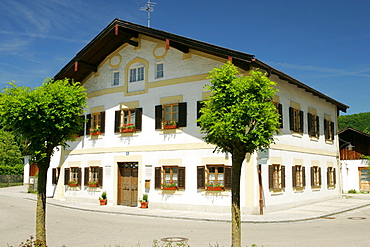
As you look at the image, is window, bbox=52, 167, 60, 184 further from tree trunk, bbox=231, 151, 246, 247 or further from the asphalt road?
tree trunk, bbox=231, 151, 246, 247

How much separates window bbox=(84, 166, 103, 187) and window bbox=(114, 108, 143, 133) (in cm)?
255

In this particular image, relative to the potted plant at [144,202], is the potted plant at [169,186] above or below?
above

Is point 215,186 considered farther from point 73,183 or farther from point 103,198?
point 73,183

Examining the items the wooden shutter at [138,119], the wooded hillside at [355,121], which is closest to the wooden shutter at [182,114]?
the wooden shutter at [138,119]

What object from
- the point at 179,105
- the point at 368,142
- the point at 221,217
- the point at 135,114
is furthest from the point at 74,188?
the point at 368,142

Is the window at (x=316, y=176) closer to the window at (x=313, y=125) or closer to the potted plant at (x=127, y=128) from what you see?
the window at (x=313, y=125)

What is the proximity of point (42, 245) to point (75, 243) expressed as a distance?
2.98 m

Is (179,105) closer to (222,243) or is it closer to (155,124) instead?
(155,124)

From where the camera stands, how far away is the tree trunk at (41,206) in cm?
781

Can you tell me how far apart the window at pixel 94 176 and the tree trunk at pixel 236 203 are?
47.2ft

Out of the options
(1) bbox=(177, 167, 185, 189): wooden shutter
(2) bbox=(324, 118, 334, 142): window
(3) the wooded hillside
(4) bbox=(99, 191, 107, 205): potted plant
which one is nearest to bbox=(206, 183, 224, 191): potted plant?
(1) bbox=(177, 167, 185, 189): wooden shutter

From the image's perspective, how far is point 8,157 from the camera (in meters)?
45.2

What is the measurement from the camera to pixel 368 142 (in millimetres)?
31094

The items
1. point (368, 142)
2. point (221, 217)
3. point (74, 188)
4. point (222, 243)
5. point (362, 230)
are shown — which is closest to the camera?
point (222, 243)
